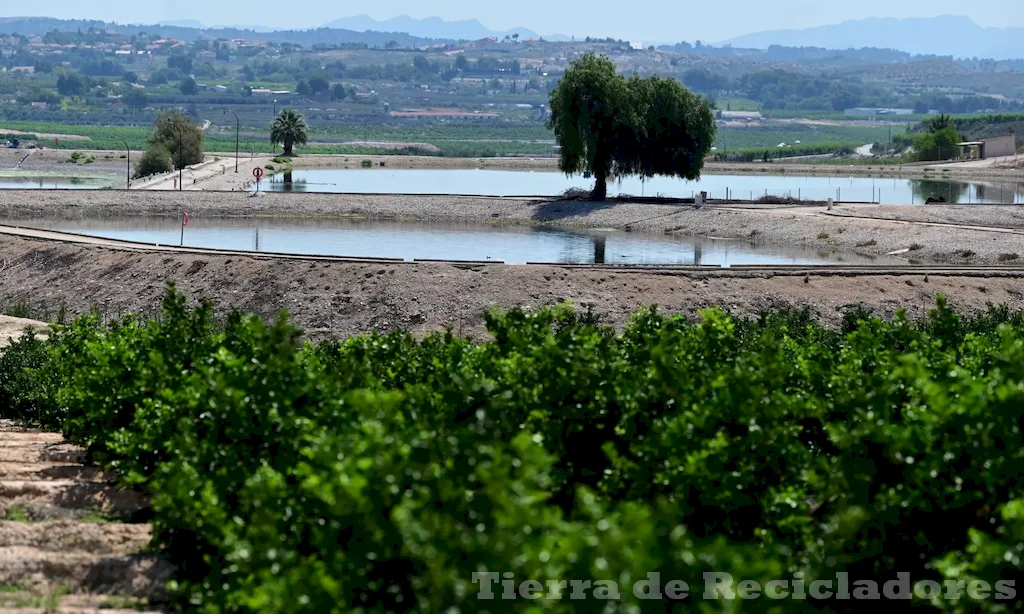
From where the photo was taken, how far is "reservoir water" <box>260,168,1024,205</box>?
99312mm

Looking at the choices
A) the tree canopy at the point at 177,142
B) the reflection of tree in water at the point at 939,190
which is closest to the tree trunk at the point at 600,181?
the reflection of tree in water at the point at 939,190

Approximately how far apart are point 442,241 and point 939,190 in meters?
47.7

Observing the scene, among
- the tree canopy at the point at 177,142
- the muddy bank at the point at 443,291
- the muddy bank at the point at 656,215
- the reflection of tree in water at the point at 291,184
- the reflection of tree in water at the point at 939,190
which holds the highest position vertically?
the tree canopy at the point at 177,142

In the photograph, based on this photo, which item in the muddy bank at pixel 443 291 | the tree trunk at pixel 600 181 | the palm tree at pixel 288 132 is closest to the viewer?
the muddy bank at pixel 443 291

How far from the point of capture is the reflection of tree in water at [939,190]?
9619 cm

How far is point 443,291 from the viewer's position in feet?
157

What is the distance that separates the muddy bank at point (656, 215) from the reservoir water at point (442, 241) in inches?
59.6

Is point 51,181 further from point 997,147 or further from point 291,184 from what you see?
point 997,147

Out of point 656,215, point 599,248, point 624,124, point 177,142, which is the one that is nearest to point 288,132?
point 177,142

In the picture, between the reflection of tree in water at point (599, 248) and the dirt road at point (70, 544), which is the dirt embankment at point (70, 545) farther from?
the reflection of tree in water at point (599, 248)

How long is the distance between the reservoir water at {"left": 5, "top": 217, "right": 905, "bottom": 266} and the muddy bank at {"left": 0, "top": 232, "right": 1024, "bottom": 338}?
24.2 ft

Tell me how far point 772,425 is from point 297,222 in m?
60.2

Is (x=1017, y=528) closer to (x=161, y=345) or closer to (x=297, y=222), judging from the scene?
(x=161, y=345)

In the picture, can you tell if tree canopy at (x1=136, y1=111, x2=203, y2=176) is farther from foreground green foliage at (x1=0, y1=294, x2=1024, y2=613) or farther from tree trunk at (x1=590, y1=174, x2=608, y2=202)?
foreground green foliage at (x1=0, y1=294, x2=1024, y2=613)
